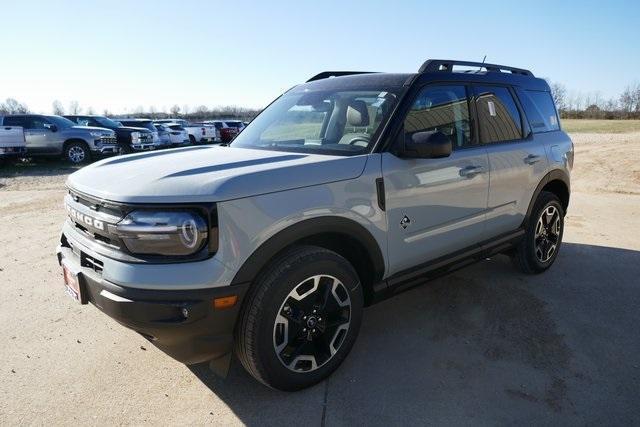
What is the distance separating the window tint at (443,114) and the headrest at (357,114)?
28 centimetres

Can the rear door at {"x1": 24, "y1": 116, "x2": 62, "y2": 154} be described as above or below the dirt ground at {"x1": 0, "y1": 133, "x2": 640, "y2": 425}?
above

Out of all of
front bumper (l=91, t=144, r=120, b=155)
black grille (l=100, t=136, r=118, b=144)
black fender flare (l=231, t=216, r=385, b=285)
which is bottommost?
black fender flare (l=231, t=216, r=385, b=285)

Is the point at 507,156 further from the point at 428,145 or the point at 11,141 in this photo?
the point at 11,141

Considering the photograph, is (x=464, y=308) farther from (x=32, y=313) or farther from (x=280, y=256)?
(x=32, y=313)

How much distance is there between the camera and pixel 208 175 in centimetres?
235

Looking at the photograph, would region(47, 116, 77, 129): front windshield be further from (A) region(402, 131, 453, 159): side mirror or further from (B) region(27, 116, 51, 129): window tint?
(A) region(402, 131, 453, 159): side mirror

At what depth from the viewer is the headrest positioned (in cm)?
308

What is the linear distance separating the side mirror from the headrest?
0.39m

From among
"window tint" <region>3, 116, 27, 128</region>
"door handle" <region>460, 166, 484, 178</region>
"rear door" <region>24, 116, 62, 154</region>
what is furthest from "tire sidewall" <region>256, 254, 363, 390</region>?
"window tint" <region>3, 116, 27, 128</region>

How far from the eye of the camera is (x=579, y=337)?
3.30 m

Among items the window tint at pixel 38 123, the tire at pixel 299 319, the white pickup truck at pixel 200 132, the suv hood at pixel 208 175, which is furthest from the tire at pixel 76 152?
the tire at pixel 299 319

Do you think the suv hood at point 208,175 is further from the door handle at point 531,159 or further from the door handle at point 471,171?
the door handle at point 531,159

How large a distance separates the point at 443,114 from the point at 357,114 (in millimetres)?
674

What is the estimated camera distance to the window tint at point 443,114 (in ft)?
10.1
